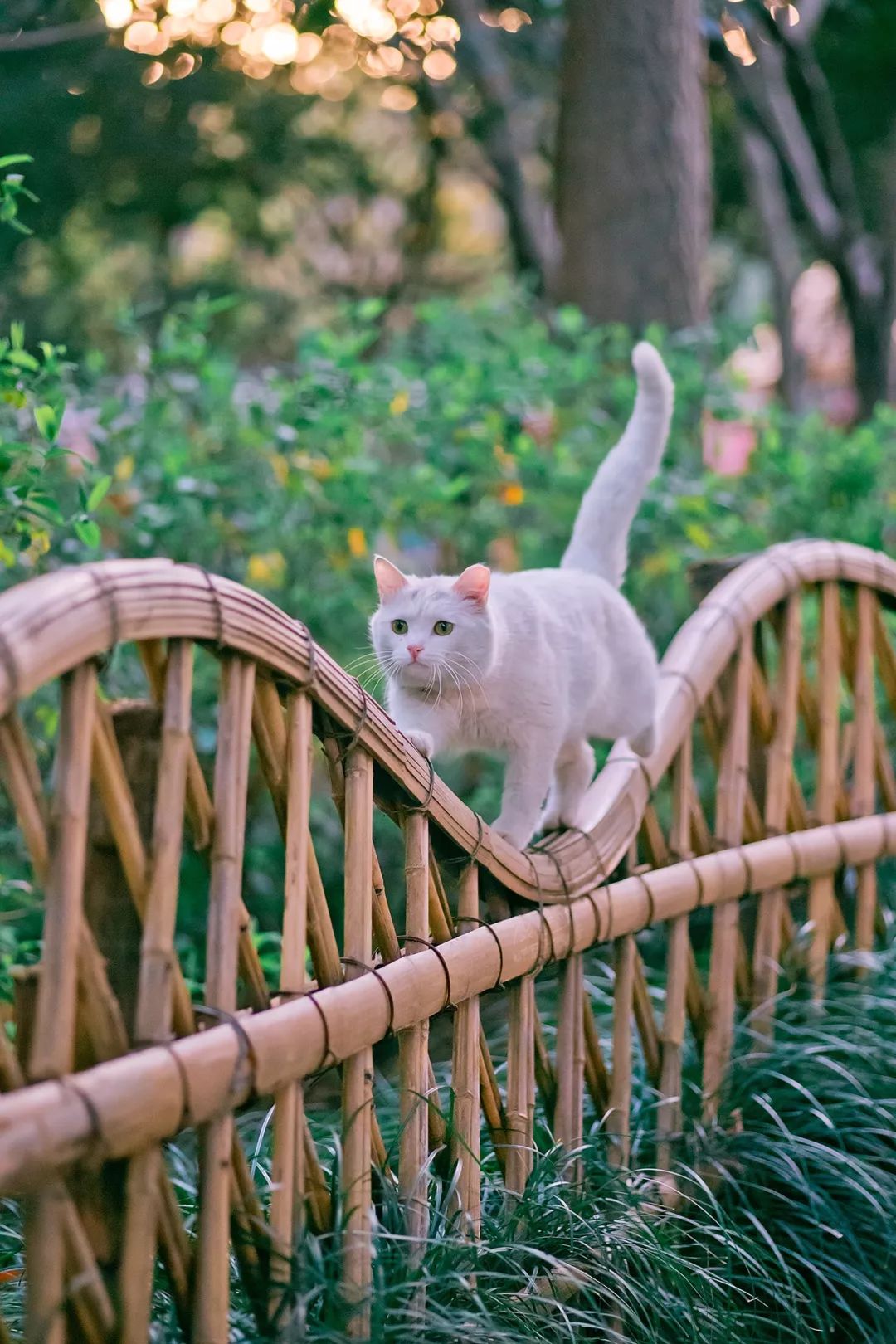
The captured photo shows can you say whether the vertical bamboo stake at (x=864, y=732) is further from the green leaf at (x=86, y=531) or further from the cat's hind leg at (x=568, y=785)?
the green leaf at (x=86, y=531)

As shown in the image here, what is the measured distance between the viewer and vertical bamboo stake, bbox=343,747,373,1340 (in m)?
1.66

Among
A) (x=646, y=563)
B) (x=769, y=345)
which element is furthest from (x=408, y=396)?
(x=769, y=345)

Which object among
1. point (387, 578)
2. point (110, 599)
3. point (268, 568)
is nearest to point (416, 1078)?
point (387, 578)

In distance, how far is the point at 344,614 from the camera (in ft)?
12.0

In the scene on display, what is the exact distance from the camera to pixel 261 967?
194 centimetres

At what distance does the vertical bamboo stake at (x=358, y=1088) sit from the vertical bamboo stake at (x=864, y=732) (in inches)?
76.1

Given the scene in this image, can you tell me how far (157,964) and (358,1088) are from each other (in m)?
0.46

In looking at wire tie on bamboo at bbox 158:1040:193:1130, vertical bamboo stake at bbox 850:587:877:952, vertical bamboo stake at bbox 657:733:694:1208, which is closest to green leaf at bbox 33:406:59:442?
wire tie on bamboo at bbox 158:1040:193:1130

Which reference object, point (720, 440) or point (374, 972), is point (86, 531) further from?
point (720, 440)

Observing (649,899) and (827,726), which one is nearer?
(649,899)

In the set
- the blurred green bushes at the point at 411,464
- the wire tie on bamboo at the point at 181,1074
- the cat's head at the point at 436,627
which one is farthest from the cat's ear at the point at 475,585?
the blurred green bushes at the point at 411,464

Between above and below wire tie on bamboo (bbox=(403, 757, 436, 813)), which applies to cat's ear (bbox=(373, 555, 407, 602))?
above

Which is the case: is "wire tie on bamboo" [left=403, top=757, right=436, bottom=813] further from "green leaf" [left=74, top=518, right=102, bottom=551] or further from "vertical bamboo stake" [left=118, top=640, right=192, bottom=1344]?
"green leaf" [left=74, top=518, right=102, bottom=551]

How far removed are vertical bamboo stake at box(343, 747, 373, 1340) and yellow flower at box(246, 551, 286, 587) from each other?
171 cm
